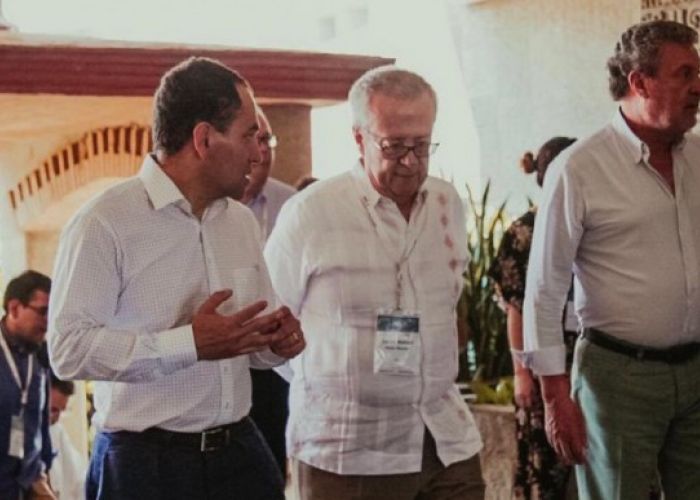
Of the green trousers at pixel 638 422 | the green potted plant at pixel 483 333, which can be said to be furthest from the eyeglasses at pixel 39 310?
the green trousers at pixel 638 422

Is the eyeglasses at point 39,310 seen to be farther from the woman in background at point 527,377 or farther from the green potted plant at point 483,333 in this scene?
the woman in background at point 527,377

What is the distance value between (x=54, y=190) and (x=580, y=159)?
481cm

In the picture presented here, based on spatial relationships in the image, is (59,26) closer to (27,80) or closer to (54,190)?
(54,190)

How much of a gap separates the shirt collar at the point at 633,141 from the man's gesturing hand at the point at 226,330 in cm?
133

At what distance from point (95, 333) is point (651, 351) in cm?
156

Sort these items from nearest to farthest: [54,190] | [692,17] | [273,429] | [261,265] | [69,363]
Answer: [69,363] < [261,265] < [273,429] < [692,17] < [54,190]

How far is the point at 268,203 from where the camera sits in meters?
5.16

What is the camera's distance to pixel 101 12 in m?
14.3

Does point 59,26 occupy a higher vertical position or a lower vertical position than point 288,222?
higher

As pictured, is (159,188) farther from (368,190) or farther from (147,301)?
(368,190)

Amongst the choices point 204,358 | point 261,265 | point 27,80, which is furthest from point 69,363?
point 27,80

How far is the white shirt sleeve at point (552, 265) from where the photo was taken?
370cm

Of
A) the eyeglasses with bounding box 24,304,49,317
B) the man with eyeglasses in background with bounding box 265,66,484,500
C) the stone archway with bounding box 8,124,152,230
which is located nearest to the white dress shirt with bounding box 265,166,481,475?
the man with eyeglasses in background with bounding box 265,66,484,500

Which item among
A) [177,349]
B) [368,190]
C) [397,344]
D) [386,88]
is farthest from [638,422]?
[177,349]
